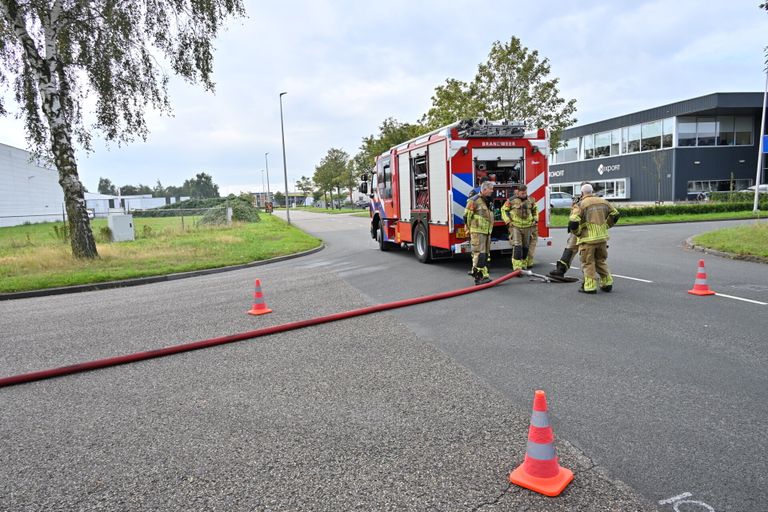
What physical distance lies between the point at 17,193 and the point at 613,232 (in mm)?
51129

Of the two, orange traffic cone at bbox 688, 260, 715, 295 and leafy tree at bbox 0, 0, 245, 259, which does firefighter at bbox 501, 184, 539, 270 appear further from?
leafy tree at bbox 0, 0, 245, 259

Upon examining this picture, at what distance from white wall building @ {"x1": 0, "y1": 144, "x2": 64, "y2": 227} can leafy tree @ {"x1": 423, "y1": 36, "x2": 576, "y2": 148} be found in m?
33.2

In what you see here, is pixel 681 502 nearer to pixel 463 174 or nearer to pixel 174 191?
pixel 463 174

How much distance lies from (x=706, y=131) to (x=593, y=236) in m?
39.1

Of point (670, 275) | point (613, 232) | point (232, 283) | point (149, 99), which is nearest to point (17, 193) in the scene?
point (149, 99)

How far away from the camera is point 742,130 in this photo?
39531mm

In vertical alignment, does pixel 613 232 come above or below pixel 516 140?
below

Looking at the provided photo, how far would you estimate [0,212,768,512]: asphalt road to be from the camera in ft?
9.12

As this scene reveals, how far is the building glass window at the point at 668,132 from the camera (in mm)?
39406

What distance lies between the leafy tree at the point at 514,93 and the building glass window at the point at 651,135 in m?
20.1

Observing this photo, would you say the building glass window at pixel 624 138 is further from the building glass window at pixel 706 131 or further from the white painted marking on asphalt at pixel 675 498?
Result: the white painted marking on asphalt at pixel 675 498

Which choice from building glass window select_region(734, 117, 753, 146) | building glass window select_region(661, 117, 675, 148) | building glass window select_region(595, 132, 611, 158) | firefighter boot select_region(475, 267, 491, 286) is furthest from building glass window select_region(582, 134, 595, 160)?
firefighter boot select_region(475, 267, 491, 286)

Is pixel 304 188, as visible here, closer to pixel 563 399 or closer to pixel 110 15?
pixel 110 15

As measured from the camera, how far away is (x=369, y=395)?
4109mm
